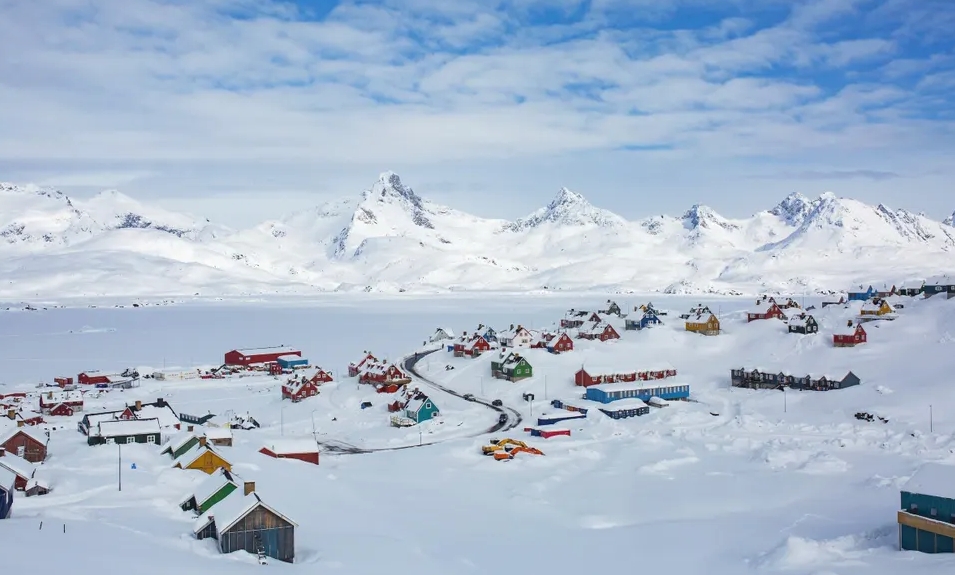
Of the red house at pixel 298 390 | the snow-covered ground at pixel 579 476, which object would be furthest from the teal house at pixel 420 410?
the red house at pixel 298 390

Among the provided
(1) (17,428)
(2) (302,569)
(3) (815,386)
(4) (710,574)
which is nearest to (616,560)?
(4) (710,574)

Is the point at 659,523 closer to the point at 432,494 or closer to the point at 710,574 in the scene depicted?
the point at 710,574

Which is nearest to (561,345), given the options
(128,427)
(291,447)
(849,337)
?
(849,337)

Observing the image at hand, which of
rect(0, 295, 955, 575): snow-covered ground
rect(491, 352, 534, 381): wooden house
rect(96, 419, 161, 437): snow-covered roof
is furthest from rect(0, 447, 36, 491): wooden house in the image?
rect(491, 352, 534, 381): wooden house

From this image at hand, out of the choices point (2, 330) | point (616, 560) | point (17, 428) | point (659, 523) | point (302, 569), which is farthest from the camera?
point (2, 330)

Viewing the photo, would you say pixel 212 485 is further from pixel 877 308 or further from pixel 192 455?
pixel 877 308

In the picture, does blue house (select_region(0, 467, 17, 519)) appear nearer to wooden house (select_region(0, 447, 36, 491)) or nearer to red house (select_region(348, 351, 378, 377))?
wooden house (select_region(0, 447, 36, 491))

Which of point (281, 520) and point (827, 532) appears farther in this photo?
point (827, 532)
